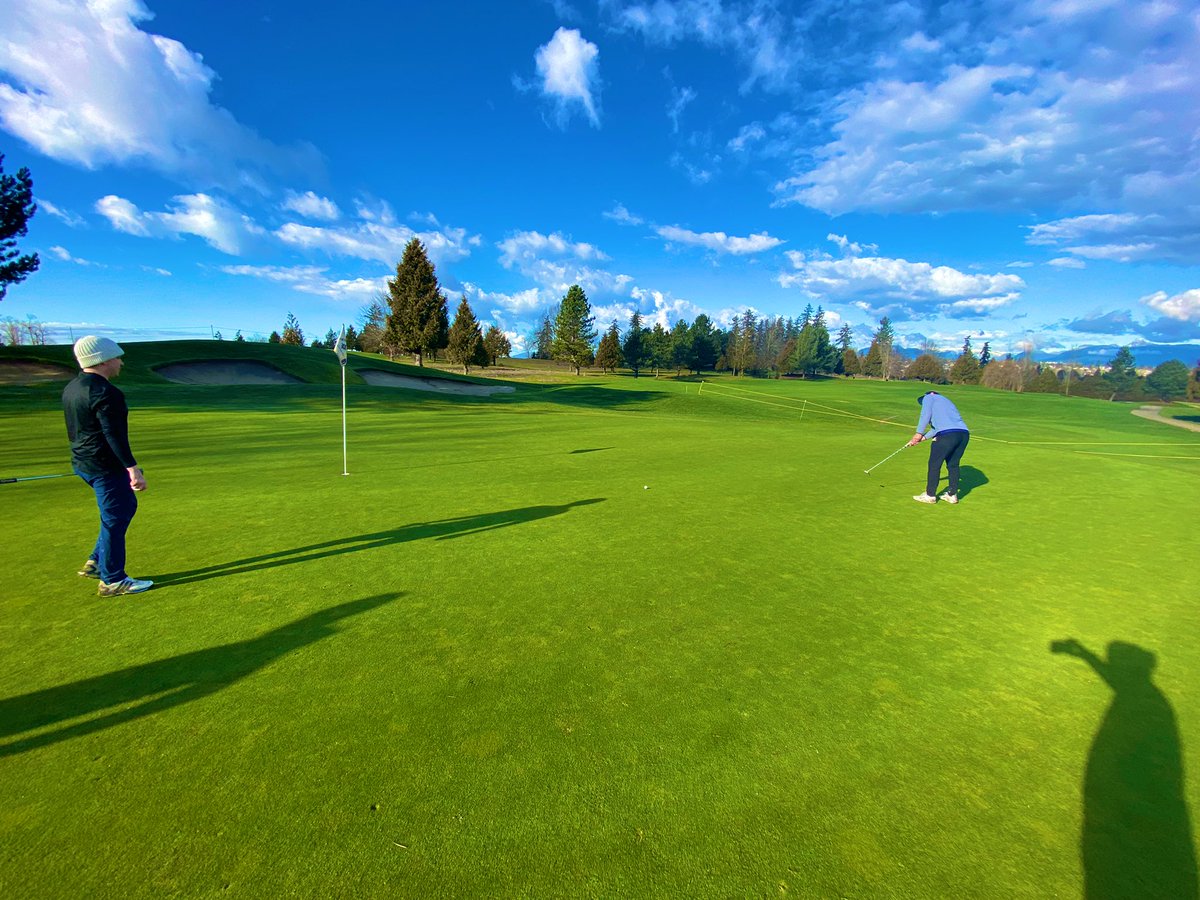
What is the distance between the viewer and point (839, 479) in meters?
11.9

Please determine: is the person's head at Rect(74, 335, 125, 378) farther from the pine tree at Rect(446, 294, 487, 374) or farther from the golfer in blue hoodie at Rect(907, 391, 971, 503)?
the pine tree at Rect(446, 294, 487, 374)

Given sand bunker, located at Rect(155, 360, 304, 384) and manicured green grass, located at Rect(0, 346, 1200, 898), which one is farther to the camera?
sand bunker, located at Rect(155, 360, 304, 384)

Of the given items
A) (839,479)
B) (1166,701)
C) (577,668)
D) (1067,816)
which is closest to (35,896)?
(577,668)

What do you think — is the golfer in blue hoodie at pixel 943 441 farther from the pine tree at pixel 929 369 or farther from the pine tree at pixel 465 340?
the pine tree at pixel 929 369

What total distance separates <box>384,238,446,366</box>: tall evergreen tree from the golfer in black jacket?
184 ft

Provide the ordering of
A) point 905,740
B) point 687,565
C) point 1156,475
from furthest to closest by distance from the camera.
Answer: point 1156,475 < point 687,565 < point 905,740

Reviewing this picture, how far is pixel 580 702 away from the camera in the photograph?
144 inches

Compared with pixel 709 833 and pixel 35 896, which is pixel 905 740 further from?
pixel 35 896

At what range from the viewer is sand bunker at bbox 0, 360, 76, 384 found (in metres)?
27.1

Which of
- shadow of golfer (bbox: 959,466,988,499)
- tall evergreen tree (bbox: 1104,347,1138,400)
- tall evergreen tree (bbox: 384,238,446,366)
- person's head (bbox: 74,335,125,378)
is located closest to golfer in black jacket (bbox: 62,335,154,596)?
person's head (bbox: 74,335,125,378)

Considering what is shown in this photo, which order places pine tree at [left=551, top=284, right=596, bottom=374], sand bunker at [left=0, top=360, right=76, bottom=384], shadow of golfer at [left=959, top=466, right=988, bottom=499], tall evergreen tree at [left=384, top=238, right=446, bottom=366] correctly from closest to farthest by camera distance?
shadow of golfer at [left=959, top=466, right=988, bottom=499]
sand bunker at [left=0, top=360, right=76, bottom=384]
tall evergreen tree at [left=384, top=238, right=446, bottom=366]
pine tree at [left=551, top=284, right=596, bottom=374]

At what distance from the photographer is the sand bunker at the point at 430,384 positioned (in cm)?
4241

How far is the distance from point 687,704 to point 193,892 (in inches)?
109

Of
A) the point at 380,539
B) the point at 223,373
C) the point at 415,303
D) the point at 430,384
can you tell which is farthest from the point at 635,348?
the point at 380,539
